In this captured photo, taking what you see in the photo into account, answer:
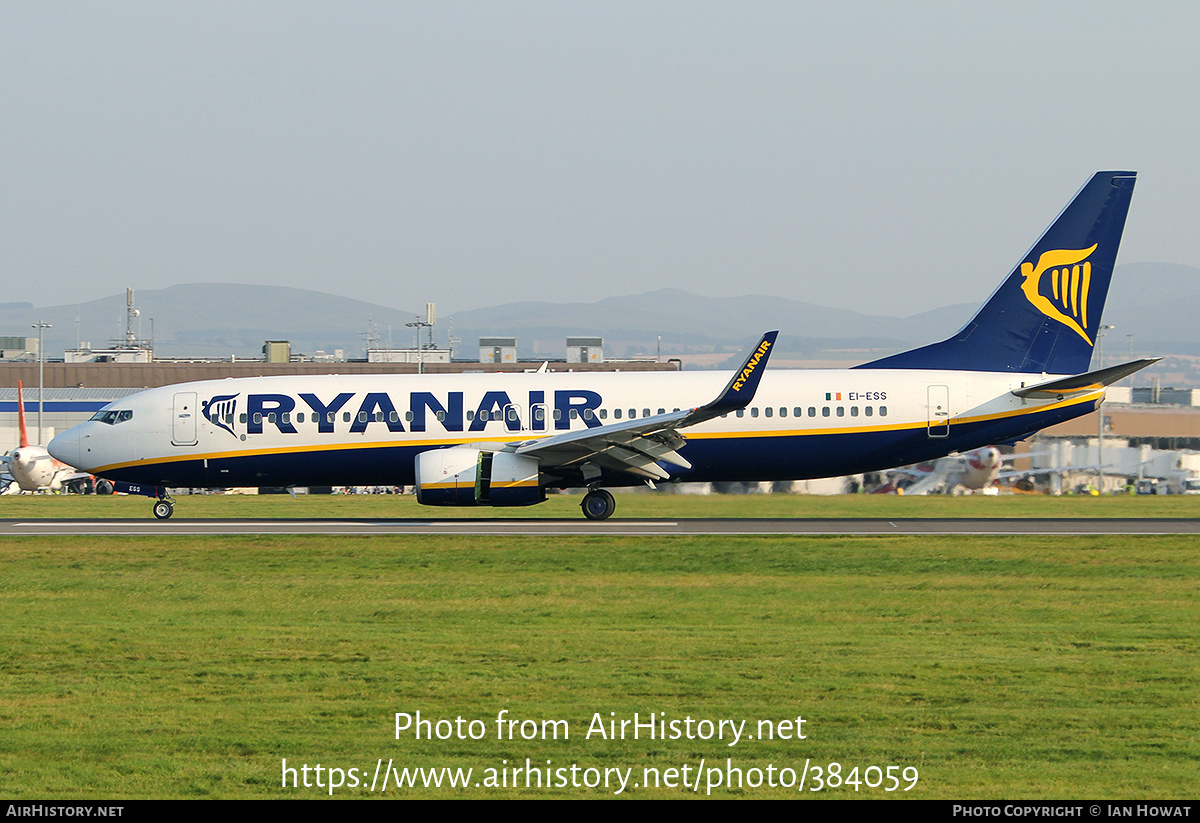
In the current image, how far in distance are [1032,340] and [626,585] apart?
60.3 ft

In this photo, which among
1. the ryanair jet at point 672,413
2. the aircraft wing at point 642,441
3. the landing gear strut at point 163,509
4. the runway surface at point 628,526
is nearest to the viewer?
the runway surface at point 628,526

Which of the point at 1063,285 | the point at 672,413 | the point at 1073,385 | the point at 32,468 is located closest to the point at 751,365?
the point at 672,413

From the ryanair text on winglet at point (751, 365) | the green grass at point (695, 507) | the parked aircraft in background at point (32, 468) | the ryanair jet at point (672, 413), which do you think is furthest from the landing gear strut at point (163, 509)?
the parked aircraft in background at point (32, 468)

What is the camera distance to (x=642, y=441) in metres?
33.0

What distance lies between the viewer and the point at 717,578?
2266cm

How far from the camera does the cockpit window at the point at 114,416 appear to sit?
3559 cm

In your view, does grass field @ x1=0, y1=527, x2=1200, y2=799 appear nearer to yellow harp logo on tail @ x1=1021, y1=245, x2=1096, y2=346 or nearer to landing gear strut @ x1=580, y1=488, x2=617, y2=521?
landing gear strut @ x1=580, y1=488, x2=617, y2=521

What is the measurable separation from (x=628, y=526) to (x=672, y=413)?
3.48 m

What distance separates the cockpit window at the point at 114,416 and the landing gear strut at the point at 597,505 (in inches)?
505

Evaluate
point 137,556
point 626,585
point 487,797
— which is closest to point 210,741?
point 487,797

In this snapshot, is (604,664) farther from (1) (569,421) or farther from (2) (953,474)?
(2) (953,474)

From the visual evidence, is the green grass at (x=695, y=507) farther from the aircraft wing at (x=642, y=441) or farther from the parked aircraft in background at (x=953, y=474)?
the aircraft wing at (x=642, y=441)

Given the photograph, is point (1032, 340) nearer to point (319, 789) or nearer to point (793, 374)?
point (793, 374)

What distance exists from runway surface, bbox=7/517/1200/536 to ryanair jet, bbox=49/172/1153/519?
1236 millimetres
